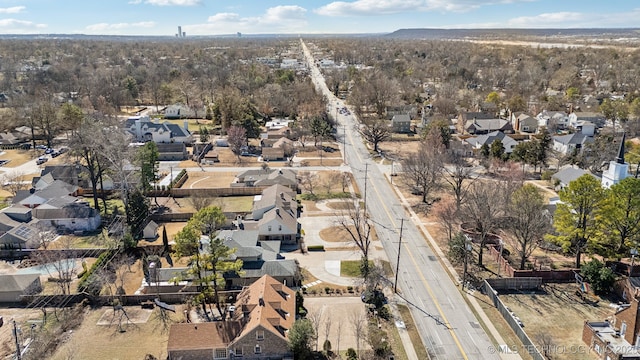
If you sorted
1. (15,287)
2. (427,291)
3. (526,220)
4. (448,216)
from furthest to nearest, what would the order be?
(448,216) < (526,220) < (427,291) < (15,287)

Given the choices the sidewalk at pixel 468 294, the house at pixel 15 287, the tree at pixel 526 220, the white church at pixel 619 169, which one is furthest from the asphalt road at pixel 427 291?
the house at pixel 15 287

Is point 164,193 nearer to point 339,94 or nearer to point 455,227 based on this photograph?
point 455,227

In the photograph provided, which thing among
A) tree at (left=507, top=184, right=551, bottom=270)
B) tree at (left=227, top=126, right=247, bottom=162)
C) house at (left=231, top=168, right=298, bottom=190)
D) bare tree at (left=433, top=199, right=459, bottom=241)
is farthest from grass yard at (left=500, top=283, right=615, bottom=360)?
tree at (left=227, top=126, right=247, bottom=162)

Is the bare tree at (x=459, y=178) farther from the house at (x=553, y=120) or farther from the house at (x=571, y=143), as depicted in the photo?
the house at (x=553, y=120)

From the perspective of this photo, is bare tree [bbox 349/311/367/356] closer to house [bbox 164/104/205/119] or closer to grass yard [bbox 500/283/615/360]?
grass yard [bbox 500/283/615/360]

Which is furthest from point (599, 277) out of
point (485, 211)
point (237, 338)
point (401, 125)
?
point (401, 125)

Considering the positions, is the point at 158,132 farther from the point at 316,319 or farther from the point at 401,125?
the point at 316,319
